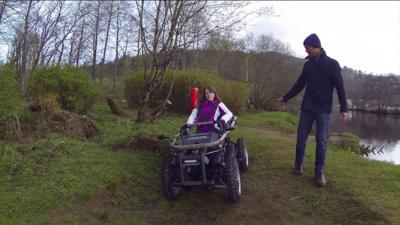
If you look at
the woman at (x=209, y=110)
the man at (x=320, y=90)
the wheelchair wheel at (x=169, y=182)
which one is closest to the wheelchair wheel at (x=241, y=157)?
the woman at (x=209, y=110)

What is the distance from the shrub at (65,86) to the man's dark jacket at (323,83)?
691cm

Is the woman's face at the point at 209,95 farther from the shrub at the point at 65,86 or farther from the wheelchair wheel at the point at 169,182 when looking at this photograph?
the shrub at the point at 65,86

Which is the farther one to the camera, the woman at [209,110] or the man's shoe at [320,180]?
the woman at [209,110]

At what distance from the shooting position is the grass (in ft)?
17.7

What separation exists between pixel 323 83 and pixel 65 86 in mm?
7770

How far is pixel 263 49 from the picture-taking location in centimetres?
4612

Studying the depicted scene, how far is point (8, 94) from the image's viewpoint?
7859 millimetres

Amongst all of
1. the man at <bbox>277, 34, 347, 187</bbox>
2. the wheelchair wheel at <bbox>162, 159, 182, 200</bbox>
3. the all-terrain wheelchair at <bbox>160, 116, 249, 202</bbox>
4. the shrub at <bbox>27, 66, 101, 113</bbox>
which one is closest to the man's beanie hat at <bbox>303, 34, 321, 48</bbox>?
the man at <bbox>277, 34, 347, 187</bbox>

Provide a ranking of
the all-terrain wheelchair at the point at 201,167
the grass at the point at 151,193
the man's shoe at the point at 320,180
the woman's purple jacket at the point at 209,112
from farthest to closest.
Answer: the woman's purple jacket at the point at 209,112
the man's shoe at the point at 320,180
the all-terrain wheelchair at the point at 201,167
the grass at the point at 151,193

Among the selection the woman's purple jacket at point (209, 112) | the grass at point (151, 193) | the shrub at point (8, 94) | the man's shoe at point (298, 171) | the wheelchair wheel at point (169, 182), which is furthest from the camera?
the shrub at point (8, 94)

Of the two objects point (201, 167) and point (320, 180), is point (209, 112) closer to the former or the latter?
point (201, 167)

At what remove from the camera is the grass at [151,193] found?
540cm

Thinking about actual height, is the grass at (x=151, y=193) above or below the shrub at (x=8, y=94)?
below

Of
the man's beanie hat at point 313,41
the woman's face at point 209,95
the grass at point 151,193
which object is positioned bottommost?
the grass at point 151,193
